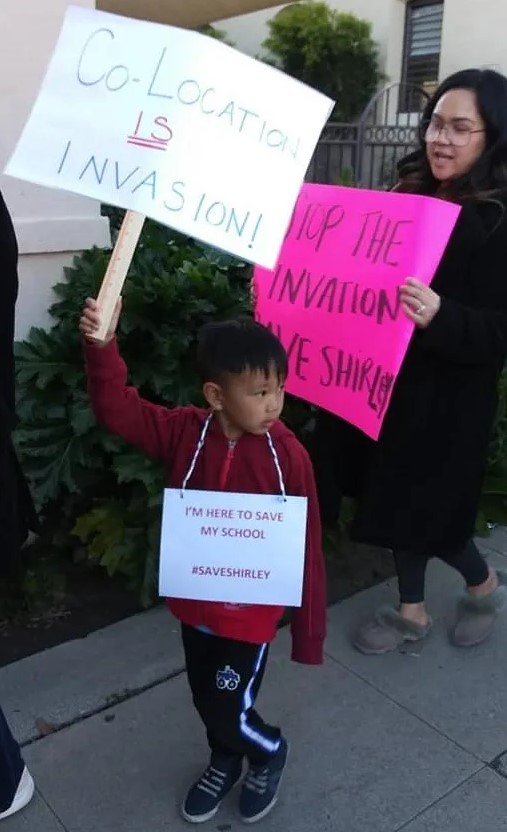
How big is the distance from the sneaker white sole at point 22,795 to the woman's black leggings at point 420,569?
1.29 m

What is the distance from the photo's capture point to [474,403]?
2.42m

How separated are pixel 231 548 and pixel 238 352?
448 millimetres

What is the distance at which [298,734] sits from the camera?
2.45 metres

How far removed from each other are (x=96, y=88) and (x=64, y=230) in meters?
1.48

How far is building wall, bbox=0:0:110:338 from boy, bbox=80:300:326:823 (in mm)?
1358

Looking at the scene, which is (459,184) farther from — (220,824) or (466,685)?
(220,824)

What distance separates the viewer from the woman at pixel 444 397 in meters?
2.22

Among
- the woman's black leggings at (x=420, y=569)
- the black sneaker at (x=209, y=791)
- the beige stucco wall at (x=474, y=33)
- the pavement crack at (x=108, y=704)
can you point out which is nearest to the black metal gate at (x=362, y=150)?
the beige stucco wall at (x=474, y=33)

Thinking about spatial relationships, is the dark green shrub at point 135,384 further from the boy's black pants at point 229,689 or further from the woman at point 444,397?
the boy's black pants at point 229,689

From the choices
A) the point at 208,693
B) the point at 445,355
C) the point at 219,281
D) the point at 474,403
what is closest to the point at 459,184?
the point at 445,355

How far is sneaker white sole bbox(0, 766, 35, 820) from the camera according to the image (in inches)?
82.4

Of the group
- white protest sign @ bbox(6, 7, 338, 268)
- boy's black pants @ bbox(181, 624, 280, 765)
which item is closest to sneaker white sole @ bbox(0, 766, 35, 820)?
boy's black pants @ bbox(181, 624, 280, 765)

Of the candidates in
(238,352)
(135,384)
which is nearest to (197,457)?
(238,352)

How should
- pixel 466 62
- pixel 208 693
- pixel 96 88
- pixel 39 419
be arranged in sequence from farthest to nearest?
pixel 466 62
pixel 39 419
pixel 208 693
pixel 96 88
